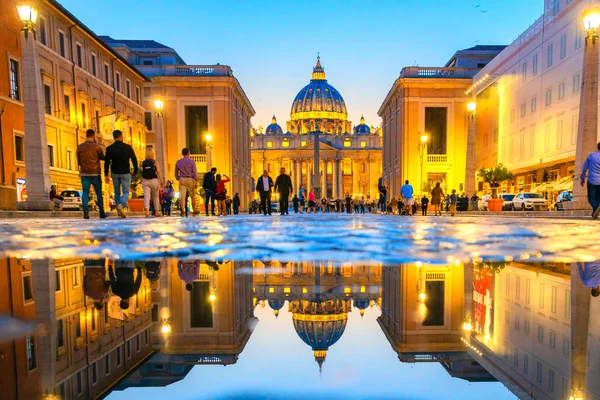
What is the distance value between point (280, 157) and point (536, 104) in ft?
263

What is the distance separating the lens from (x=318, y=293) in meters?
1.67

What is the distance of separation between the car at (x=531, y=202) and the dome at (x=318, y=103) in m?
107

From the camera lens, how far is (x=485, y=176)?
121ft

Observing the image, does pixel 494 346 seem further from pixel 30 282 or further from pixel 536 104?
pixel 536 104

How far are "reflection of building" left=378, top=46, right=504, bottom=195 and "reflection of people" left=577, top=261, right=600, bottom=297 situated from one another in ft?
136

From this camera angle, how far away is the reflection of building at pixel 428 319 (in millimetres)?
1028

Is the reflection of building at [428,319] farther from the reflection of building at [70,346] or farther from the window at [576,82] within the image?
the window at [576,82]

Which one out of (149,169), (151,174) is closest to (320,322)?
(149,169)

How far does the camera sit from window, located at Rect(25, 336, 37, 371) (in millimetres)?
914

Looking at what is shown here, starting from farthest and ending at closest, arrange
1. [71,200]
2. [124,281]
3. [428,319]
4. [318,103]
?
[318,103] → [71,200] → [124,281] → [428,319]

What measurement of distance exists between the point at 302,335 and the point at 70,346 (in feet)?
2.00

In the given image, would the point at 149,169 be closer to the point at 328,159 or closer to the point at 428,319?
the point at 428,319

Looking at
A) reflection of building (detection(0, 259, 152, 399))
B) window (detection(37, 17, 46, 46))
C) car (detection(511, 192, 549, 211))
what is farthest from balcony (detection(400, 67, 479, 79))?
reflection of building (detection(0, 259, 152, 399))

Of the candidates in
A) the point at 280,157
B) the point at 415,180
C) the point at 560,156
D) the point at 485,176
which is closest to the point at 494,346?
the point at 560,156
